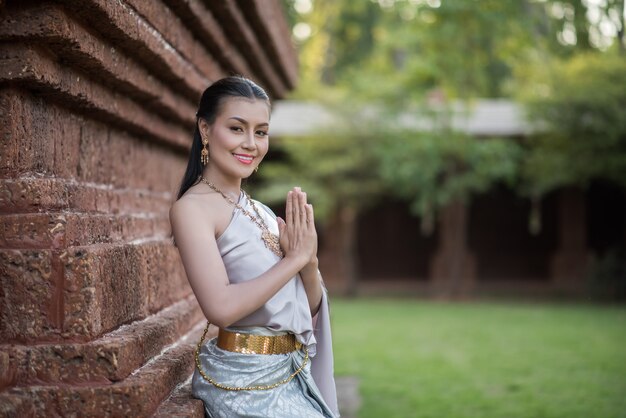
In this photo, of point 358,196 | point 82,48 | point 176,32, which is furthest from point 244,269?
point 358,196

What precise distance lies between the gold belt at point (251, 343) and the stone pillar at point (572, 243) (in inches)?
536

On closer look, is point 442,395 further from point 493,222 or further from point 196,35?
point 493,222

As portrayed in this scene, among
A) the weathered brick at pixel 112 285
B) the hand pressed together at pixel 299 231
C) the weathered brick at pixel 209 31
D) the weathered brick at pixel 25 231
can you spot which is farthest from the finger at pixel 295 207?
the weathered brick at pixel 209 31

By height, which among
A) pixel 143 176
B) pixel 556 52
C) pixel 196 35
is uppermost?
pixel 556 52

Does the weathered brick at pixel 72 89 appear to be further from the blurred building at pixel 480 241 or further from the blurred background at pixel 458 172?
the blurred building at pixel 480 241

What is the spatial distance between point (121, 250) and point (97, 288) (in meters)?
0.24

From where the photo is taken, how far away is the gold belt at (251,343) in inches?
72.1

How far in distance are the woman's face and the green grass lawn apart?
3490mm

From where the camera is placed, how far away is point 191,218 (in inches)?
68.9

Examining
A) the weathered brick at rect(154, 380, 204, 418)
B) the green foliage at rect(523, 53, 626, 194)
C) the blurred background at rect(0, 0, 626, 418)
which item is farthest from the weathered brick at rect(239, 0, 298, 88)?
the green foliage at rect(523, 53, 626, 194)

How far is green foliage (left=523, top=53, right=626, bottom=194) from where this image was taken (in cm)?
1267

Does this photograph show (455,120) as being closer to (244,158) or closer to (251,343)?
(244,158)

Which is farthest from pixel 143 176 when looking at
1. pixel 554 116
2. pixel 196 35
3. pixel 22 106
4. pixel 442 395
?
pixel 554 116

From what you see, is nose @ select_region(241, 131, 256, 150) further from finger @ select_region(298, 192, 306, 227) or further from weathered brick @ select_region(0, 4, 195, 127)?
weathered brick @ select_region(0, 4, 195, 127)
